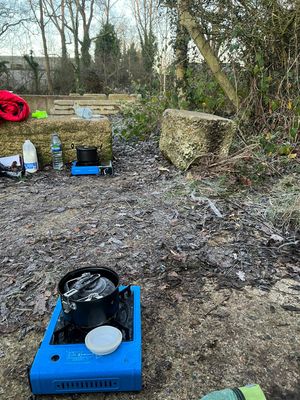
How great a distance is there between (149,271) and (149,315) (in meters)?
0.39

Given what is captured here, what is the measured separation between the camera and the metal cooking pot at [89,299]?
1275 mm

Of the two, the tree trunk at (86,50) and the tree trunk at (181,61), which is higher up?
the tree trunk at (86,50)

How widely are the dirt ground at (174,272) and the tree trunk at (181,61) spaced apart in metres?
2.62

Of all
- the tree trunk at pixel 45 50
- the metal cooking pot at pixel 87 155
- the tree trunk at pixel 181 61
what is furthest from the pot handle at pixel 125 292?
the tree trunk at pixel 45 50

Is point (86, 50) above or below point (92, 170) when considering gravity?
above

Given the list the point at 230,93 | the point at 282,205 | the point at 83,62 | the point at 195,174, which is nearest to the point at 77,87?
the point at 83,62

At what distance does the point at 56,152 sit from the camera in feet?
13.2

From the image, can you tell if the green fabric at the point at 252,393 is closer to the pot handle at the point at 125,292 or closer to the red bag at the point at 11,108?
the pot handle at the point at 125,292

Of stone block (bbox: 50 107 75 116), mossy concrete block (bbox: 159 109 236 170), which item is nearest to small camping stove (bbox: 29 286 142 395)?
mossy concrete block (bbox: 159 109 236 170)

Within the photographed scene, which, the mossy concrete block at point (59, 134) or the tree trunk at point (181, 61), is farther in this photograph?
the tree trunk at point (181, 61)

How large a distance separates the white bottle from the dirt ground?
496 mm

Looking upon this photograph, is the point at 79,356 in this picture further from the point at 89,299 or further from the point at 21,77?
the point at 21,77

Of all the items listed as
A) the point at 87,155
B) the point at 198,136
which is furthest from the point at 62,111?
the point at 198,136

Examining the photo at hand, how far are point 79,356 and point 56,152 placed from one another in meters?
3.22
